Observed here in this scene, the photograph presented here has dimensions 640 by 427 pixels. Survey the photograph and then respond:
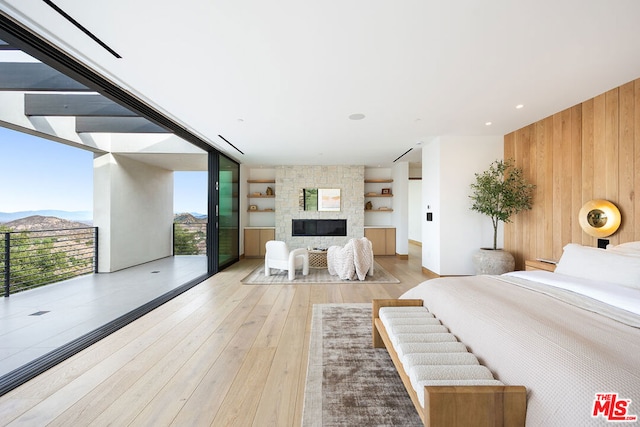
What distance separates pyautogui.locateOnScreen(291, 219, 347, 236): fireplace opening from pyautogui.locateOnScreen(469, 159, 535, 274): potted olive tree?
350 centimetres

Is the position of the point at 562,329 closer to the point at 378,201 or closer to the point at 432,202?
the point at 432,202

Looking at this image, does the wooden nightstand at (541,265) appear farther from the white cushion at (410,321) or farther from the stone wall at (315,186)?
the stone wall at (315,186)

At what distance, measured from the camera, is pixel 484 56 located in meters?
2.22

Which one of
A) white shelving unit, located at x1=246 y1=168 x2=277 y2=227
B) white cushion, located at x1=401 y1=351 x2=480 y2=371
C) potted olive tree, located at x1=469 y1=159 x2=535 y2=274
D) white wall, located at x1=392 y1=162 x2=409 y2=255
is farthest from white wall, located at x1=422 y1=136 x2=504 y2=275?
white shelving unit, located at x1=246 y1=168 x2=277 y2=227

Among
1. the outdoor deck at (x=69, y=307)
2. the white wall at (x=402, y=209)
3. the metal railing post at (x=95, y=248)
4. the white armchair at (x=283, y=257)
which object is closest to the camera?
the outdoor deck at (x=69, y=307)

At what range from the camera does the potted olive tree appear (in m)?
4.06

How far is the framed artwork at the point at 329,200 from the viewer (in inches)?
286

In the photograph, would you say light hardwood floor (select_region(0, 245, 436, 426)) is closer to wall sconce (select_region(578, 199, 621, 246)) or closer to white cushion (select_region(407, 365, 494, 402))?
white cushion (select_region(407, 365, 494, 402))

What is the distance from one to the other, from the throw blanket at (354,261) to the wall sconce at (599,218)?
113 inches

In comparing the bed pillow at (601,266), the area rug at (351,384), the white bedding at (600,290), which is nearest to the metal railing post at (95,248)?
the area rug at (351,384)

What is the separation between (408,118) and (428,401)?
3.44 m

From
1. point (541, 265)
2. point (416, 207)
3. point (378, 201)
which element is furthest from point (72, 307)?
point (416, 207)

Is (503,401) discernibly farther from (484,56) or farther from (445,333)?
(484,56)

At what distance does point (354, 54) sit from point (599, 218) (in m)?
3.27
